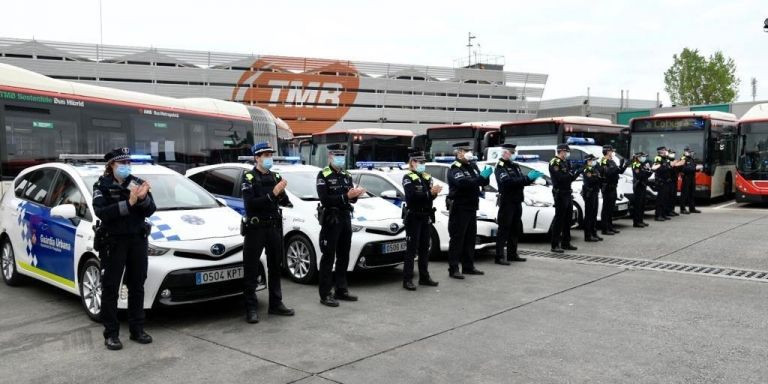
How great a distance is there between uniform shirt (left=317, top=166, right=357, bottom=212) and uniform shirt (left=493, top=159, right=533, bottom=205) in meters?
2.91

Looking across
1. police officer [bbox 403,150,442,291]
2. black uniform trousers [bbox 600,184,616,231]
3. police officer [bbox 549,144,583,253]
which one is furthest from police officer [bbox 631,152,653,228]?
police officer [bbox 403,150,442,291]

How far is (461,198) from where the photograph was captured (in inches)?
313

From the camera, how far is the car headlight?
5.65 metres

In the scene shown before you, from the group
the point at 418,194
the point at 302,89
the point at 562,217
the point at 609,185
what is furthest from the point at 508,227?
the point at 302,89

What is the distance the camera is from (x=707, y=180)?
1761 centimetres

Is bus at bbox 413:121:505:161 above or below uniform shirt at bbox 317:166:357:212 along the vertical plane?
above

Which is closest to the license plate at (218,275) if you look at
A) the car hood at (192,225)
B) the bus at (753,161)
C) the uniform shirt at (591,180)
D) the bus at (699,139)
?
the car hood at (192,225)

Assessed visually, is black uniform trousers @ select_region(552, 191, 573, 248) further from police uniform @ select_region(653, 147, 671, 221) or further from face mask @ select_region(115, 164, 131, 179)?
face mask @ select_region(115, 164, 131, 179)

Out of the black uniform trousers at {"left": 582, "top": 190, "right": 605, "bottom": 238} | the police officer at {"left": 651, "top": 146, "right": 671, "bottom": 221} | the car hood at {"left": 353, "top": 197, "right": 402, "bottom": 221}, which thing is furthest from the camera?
the police officer at {"left": 651, "top": 146, "right": 671, "bottom": 221}

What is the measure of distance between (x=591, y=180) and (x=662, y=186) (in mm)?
4303

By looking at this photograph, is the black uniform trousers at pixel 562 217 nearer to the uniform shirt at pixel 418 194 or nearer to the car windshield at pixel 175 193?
the uniform shirt at pixel 418 194

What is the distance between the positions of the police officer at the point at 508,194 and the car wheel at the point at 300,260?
9.72ft

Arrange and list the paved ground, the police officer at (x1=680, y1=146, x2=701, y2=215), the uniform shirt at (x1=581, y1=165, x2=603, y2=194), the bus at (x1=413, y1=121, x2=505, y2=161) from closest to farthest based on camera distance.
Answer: the paved ground → the uniform shirt at (x1=581, y1=165, x2=603, y2=194) → the police officer at (x1=680, y1=146, x2=701, y2=215) → the bus at (x1=413, y1=121, x2=505, y2=161)

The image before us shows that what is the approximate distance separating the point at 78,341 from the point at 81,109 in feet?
25.8
